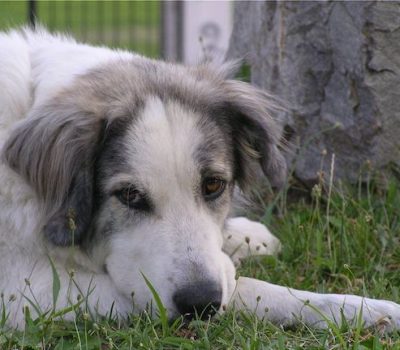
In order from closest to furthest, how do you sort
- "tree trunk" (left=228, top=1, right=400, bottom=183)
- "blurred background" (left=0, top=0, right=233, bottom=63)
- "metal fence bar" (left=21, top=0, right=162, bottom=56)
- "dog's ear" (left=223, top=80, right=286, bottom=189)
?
"dog's ear" (left=223, top=80, right=286, bottom=189) < "tree trunk" (left=228, top=1, right=400, bottom=183) < "blurred background" (left=0, top=0, right=233, bottom=63) < "metal fence bar" (left=21, top=0, right=162, bottom=56)

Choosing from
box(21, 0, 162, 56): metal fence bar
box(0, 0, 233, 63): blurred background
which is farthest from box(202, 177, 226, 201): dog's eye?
box(21, 0, 162, 56): metal fence bar

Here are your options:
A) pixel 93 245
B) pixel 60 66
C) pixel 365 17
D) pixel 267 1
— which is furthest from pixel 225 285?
pixel 267 1

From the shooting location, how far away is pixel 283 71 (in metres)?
6.06

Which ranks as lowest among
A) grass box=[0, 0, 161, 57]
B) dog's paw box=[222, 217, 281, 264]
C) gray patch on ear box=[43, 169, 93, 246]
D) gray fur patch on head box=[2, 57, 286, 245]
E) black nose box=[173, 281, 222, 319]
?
grass box=[0, 0, 161, 57]

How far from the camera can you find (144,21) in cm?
1440

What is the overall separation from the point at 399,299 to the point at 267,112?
1.16 m

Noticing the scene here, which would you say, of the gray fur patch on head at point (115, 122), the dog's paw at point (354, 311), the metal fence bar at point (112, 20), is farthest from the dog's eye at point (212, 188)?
the metal fence bar at point (112, 20)

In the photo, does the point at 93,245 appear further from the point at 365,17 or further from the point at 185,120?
the point at 365,17

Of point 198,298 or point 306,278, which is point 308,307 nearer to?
point 198,298

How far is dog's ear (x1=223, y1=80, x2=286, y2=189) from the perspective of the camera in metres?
4.65

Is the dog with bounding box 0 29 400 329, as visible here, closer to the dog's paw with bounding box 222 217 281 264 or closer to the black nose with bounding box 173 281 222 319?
the black nose with bounding box 173 281 222 319

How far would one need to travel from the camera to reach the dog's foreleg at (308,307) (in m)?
4.10

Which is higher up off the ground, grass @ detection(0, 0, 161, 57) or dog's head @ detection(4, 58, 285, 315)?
dog's head @ detection(4, 58, 285, 315)

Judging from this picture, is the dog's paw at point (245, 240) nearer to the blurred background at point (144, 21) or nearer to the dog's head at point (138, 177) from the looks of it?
the dog's head at point (138, 177)
